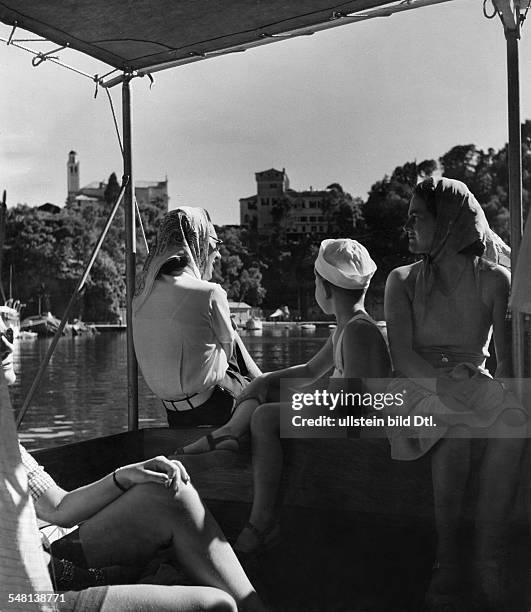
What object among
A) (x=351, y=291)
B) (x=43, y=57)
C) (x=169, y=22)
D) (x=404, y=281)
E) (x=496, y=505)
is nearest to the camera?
(x=496, y=505)

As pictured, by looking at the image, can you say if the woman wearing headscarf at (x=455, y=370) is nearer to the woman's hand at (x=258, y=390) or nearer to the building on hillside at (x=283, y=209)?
the woman's hand at (x=258, y=390)

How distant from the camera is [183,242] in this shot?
2924 millimetres

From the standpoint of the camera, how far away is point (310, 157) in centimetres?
286

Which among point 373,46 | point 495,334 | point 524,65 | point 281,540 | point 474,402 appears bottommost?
point 281,540

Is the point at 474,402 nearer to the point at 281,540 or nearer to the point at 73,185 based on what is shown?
the point at 281,540

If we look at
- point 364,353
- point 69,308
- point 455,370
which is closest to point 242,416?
point 364,353

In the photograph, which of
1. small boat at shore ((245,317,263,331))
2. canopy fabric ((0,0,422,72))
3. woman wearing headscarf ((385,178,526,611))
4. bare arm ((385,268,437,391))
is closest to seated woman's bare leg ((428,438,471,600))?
woman wearing headscarf ((385,178,526,611))

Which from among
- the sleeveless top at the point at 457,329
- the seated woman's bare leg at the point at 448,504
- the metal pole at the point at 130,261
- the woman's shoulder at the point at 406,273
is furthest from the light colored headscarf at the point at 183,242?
the seated woman's bare leg at the point at 448,504

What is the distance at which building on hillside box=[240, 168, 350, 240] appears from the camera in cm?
280

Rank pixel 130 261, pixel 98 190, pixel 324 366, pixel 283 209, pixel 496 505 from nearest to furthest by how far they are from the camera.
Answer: pixel 496 505, pixel 324 366, pixel 283 209, pixel 130 261, pixel 98 190

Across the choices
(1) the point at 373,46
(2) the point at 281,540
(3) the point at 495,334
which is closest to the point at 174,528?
(2) the point at 281,540

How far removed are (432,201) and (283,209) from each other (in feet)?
2.52

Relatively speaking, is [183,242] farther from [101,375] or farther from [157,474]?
[101,375]

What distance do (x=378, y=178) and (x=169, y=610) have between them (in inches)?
62.4
